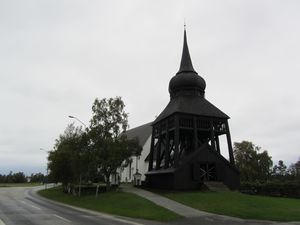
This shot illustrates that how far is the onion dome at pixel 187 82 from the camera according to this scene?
47.3m

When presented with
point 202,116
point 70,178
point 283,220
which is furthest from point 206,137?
point 283,220

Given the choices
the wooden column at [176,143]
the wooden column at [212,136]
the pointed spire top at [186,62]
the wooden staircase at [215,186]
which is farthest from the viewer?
the pointed spire top at [186,62]

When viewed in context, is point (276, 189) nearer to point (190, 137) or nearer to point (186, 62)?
point (190, 137)

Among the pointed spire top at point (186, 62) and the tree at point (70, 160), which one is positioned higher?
the pointed spire top at point (186, 62)

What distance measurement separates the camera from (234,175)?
139 ft

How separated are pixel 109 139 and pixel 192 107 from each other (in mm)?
11790

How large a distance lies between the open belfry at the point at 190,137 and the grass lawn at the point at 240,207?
616cm

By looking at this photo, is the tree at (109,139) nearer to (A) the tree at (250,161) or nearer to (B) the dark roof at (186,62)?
(B) the dark roof at (186,62)

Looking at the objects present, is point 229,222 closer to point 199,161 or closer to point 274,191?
point 199,161

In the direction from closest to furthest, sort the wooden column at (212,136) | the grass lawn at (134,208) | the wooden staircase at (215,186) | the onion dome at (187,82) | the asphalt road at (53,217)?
the asphalt road at (53,217), the grass lawn at (134,208), the wooden staircase at (215,186), the wooden column at (212,136), the onion dome at (187,82)

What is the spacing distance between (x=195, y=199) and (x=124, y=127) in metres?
16.8

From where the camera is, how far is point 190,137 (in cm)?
4750

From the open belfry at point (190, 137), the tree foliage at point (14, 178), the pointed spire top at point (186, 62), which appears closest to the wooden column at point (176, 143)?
the open belfry at point (190, 137)

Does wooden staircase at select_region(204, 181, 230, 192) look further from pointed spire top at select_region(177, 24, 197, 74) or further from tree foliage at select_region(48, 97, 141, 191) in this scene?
pointed spire top at select_region(177, 24, 197, 74)
